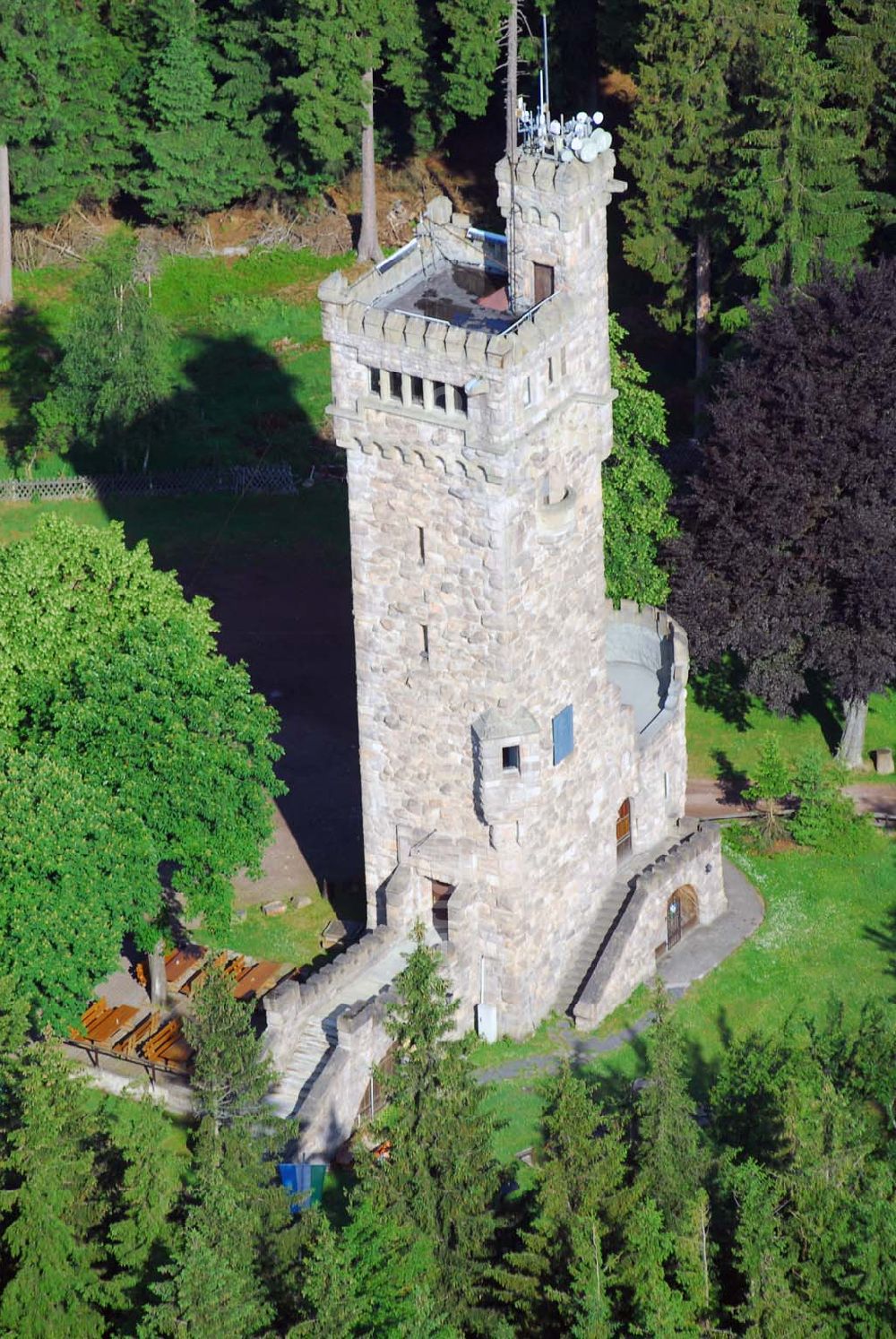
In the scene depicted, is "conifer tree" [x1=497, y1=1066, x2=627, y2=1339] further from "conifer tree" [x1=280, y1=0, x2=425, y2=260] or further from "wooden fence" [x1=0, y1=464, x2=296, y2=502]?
"conifer tree" [x1=280, y1=0, x2=425, y2=260]

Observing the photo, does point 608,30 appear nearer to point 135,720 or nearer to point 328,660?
point 328,660

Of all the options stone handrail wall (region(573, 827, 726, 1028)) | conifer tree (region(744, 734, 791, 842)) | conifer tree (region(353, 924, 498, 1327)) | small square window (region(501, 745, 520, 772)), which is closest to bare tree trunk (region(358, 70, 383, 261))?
conifer tree (region(744, 734, 791, 842))

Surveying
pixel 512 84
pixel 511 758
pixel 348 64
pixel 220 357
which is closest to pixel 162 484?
pixel 220 357

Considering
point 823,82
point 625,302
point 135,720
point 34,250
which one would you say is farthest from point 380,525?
point 34,250

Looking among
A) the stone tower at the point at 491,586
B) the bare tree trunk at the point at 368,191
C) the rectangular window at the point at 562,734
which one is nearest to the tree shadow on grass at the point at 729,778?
the stone tower at the point at 491,586

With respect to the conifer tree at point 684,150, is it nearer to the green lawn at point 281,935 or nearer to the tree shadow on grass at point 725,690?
the tree shadow on grass at point 725,690

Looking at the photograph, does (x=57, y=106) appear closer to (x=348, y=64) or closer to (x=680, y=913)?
(x=348, y=64)

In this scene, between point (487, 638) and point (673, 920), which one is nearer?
point (487, 638)
